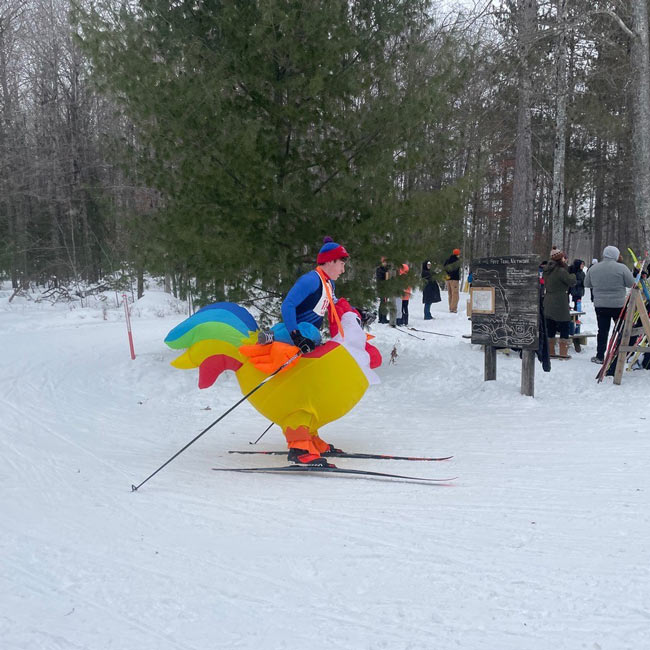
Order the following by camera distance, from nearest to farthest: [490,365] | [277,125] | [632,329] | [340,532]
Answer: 1. [340,532]
2. [632,329]
3. [277,125]
4. [490,365]

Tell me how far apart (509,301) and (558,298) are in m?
2.09

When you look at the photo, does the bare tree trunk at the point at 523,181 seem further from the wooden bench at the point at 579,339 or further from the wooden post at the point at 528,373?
the wooden post at the point at 528,373

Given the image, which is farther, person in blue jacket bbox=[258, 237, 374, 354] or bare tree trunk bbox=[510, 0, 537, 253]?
bare tree trunk bbox=[510, 0, 537, 253]

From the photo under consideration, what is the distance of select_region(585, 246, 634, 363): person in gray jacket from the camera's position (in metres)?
10.1

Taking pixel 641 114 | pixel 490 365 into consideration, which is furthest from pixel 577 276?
pixel 490 365

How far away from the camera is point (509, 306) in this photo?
895 cm

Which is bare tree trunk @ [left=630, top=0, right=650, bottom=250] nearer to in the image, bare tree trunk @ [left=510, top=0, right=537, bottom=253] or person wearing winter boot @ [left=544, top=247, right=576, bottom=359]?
bare tree trunk @ [left=510, top=0, right=537, bottom=253]

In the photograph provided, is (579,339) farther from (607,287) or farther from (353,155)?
(353,155)

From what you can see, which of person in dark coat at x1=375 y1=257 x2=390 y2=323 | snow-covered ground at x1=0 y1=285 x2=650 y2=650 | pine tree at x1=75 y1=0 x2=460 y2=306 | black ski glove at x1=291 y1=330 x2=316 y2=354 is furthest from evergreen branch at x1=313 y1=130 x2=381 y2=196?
black ski glove at x1=291 y1=330 x2=316 y2=354

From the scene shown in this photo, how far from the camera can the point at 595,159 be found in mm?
30406

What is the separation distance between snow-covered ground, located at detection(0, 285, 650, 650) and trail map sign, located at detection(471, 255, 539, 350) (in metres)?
0.79

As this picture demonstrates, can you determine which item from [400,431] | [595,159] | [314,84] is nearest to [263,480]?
[400,431]

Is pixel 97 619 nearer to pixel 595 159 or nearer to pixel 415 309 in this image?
pixel 415 309

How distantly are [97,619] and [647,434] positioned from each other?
576cm
